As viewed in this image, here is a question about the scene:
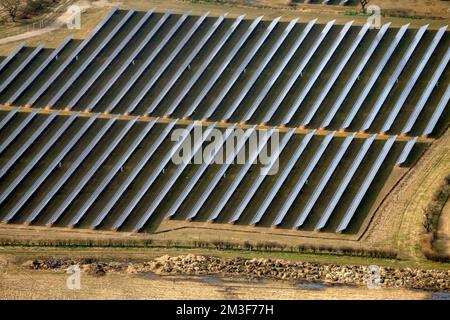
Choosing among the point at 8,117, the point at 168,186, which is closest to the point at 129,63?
the point at 8,117

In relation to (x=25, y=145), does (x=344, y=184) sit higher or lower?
lower

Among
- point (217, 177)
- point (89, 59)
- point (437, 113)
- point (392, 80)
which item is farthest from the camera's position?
point (89, 59)

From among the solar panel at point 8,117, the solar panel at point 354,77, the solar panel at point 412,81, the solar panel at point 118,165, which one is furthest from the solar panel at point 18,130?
the solar panel at point 412,81

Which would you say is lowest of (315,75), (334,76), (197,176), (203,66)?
Result: (197,176)

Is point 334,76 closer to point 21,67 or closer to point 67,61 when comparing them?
point 67,61

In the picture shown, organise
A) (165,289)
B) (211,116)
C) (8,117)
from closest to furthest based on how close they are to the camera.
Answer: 1. (165,289)
2. (211,116)
3. (8,117)

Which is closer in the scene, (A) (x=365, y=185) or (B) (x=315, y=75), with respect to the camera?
(A) (x=365, y=185)
